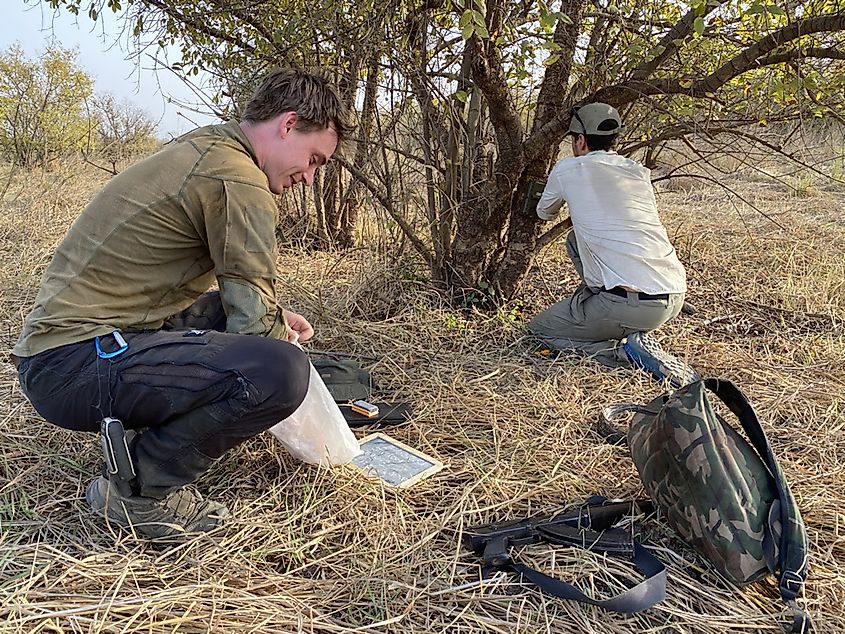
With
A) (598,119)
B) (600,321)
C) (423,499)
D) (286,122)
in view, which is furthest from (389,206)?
(423,499)

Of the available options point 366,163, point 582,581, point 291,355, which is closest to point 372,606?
point 582,581

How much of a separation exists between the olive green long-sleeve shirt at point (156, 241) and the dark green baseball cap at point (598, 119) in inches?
81.7

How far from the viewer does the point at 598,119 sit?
10.9 feet

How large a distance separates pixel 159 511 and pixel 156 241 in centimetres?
82

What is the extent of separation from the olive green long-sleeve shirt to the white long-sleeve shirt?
2.02 m

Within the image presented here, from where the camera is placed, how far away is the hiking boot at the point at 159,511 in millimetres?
1906

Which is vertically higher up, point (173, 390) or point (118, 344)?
point (118, 344)

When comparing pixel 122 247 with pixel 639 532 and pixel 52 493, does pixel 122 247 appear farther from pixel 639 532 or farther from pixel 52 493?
pixel 639 532

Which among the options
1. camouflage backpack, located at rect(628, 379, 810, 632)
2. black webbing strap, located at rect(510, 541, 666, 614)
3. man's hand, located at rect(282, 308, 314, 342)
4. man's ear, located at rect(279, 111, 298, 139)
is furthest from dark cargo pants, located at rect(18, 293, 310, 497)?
camouflage backpack, located at rect(628, 379, 810, 632)

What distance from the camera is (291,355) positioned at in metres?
1.86

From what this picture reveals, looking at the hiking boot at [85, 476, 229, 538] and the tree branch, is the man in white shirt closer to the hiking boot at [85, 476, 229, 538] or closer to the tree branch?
the tree branch

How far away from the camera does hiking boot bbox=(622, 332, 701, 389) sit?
3.14 metres

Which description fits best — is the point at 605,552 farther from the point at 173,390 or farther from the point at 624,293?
the point at 624,293

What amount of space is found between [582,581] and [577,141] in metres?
2.39
